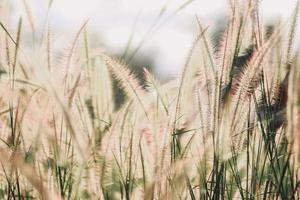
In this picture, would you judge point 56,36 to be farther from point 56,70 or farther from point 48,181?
point 48,181

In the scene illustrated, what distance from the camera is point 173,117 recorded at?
2.17 feet

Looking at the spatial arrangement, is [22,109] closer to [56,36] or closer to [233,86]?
[56,36]

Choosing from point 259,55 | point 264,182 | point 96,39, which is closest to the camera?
point 259,55

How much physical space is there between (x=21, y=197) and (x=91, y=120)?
0.16 m

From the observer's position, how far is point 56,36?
2.56 ft

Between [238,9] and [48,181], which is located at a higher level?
[238,9]

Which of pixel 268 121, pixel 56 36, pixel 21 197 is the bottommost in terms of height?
pixel 21 197

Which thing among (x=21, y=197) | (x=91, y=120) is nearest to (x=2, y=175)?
(x=21, y=197)

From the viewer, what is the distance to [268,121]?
0.70 metres

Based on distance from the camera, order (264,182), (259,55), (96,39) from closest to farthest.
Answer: (259,55) < (264,182) < (96,39)

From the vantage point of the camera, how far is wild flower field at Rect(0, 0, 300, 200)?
26.0 inches

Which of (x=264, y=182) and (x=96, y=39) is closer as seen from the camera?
(x=264, y=182)

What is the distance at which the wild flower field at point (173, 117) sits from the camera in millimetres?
660

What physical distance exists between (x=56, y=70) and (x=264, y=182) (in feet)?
1.13
